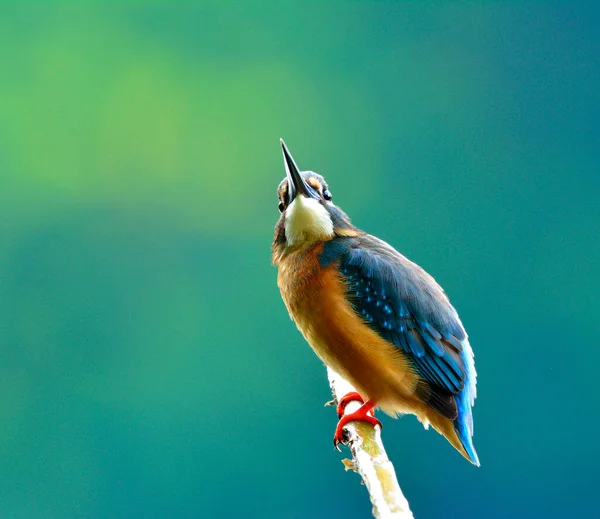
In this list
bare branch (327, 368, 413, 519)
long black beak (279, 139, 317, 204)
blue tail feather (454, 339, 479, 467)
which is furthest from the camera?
long black beak (279, 139, 317, 204)

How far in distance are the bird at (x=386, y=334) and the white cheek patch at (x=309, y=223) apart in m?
0.05

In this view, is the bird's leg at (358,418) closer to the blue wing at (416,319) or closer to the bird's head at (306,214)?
the blue wing at (416,319)

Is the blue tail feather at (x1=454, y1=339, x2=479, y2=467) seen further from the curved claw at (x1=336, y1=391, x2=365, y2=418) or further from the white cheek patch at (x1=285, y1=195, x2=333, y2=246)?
the white cheek patch at (x1=285, y1=195, x2=333, y2=246)

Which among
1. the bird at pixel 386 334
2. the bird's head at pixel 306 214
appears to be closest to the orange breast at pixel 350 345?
the bird at pixel 386 334

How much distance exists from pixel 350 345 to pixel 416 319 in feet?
0.45

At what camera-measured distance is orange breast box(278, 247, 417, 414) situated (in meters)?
1.36

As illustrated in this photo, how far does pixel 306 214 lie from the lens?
1489mm

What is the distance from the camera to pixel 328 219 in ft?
4.94

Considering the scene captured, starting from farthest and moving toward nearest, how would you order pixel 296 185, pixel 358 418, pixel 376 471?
1. pixel 296 185
2. pixel 358 418
3. pixel 376 471

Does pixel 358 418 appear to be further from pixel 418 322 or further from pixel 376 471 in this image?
pixel 376 471

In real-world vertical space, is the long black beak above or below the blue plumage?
above

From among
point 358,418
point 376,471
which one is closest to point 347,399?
point 358,418

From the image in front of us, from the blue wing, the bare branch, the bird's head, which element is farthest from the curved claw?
the bird's head

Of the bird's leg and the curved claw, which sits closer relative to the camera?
the bird's leg
